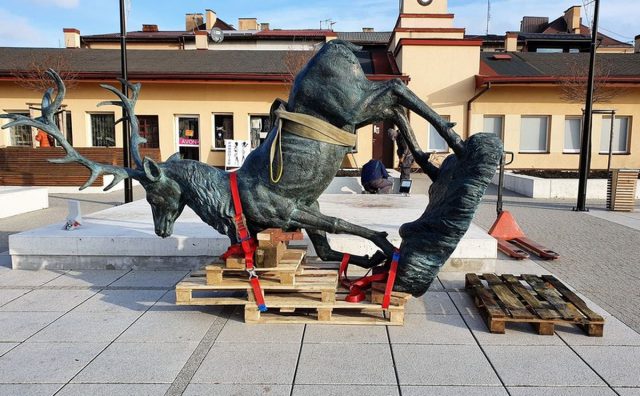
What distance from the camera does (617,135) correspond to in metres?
20.1

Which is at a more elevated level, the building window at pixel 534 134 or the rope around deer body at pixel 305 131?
the building window at pixel 534 134

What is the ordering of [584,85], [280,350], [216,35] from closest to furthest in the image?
[280,350]
[584,85]
[216,35]

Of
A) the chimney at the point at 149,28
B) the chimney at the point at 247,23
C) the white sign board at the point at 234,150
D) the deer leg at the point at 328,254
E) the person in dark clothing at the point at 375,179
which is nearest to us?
the deer leg at the point at 328,254

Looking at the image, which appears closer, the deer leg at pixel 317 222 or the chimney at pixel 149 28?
the deer leg at pixel 317 222

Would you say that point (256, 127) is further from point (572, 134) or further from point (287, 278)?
point (287, 278)

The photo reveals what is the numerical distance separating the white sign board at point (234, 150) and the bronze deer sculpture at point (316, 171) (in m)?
14.7

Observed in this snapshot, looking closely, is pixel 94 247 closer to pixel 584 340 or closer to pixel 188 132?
pixel 584 340

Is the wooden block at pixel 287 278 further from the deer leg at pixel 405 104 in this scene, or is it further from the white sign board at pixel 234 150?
the white sign board at pixel 234 150

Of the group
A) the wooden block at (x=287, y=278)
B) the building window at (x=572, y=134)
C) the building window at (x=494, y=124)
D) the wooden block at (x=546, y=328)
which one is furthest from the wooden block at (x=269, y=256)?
the building window at (x=572, y=134)

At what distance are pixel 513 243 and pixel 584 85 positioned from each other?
486 inches

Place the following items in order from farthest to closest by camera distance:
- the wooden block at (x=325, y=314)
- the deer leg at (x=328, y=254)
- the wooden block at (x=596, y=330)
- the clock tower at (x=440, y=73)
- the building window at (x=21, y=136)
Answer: the building window at (x=21, y=136)
the clock tower at (x=440, y=73)
the deer leg at (x=328, y=254)
the wooden block at (x=325, y=314)
the wooden block at (x=596, y=330)

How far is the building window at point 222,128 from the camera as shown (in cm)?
2009

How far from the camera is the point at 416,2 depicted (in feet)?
71.4

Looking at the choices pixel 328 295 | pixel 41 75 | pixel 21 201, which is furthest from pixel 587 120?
pixel 41 75
